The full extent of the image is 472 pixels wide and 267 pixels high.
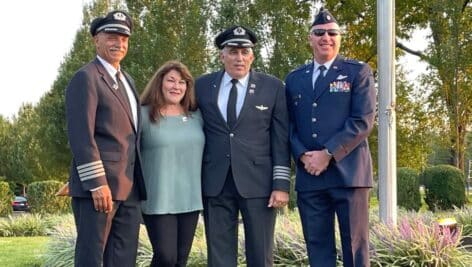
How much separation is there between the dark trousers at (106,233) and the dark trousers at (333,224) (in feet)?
3.78

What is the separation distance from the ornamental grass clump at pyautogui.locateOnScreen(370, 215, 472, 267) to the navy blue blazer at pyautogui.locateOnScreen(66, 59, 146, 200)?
279 cm

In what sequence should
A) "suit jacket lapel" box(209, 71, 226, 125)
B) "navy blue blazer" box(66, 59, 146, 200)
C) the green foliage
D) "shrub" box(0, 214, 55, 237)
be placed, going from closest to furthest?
"navy blue blazer" box(66, 59, 146, 200), "suit jacket lapel" box(209, 71, 226, 125), the green foliage, "shrub" box(0, 214, 55, 237)

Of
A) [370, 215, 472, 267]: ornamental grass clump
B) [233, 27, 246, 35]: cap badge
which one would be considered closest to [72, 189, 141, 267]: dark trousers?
[233, 27, 246, 35]: cap badge

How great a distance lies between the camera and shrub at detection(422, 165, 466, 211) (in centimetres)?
1279

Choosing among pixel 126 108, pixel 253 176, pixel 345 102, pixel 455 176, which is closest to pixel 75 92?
pixel 126 108

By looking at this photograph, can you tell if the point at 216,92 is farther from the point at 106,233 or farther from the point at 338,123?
the point at 106,233

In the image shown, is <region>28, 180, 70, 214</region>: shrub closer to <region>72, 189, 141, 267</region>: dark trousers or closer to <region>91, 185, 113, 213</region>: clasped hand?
<region>72, 189, 141, 267</region>: dark trousers

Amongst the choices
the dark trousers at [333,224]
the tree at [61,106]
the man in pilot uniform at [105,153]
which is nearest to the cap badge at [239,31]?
the man in pilot uniform at [105,153]

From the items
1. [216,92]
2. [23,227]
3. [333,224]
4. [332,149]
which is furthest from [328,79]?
[23,227]

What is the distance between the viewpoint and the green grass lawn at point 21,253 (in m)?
7.73

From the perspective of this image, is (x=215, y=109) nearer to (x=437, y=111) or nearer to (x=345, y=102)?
(x=345, y=102)

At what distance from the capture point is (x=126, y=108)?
389cm

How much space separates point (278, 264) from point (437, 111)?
966cm

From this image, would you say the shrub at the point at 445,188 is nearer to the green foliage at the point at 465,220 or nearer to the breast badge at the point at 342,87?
the green foliage at the point at 465,220
